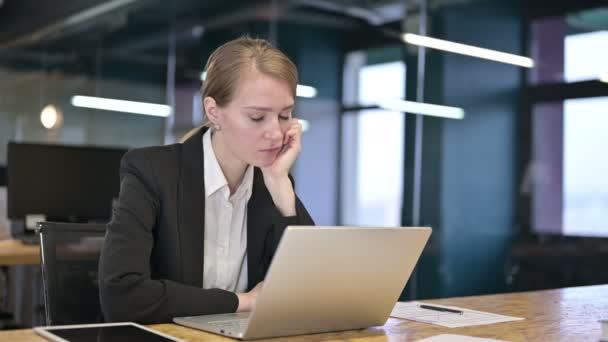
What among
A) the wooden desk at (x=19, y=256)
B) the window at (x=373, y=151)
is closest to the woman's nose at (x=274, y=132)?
the wooden desk at (x=19, y=256)

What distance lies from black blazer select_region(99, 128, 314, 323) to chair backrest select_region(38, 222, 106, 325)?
0.20 meters

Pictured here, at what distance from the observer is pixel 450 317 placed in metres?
1.72

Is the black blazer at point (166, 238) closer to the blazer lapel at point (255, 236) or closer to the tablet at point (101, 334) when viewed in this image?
the blazer lapel at point (255, 236)

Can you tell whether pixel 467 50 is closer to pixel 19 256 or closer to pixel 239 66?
pixel 19 256

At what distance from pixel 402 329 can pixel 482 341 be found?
20 cm

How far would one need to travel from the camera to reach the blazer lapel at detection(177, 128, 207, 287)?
6.11ft

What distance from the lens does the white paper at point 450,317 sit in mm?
1659

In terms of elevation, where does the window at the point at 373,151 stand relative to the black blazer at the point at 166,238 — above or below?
above

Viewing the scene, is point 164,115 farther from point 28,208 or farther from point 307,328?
point 307,328

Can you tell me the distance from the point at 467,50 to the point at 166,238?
3.49 metres

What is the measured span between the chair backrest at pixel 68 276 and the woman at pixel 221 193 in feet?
0.68

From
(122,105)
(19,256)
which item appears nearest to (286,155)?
(19,256)

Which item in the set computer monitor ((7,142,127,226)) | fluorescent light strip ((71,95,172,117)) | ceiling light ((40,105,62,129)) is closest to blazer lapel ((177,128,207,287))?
computer monitor ((7,142,127,226))

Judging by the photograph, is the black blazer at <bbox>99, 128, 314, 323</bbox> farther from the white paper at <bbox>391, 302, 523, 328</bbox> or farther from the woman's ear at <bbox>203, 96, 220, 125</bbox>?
the white paper at <bbox>391, 302, 523, 328</bbox>
